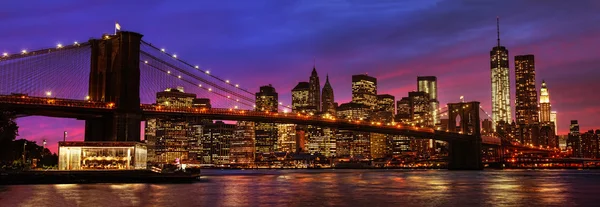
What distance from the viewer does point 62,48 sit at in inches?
2721

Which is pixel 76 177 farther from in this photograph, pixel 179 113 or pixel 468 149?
pixel 468 149

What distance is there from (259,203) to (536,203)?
54.6 ft

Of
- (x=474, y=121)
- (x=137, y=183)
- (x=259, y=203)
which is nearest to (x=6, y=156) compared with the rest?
(x=137, y=183)

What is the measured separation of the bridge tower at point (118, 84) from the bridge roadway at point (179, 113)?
1.29 meters

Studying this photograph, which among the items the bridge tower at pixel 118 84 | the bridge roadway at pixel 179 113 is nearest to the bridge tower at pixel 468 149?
the bridge roadway at pixel 179 113

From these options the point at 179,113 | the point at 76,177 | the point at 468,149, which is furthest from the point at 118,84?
the point at 468,149

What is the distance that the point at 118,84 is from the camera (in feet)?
226

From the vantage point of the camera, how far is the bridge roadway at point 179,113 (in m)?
65.1

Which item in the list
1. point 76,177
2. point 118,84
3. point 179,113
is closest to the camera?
point 76,177

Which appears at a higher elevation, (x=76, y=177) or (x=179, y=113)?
(x=179, y=113)

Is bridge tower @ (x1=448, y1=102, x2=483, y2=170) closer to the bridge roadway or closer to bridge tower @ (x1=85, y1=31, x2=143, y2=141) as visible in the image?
the bridge roadway

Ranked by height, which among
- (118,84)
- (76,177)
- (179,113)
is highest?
(118,84)

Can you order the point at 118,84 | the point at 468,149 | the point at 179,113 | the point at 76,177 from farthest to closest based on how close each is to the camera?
the point at 468,149 → the point at 179,113 → the point at 118,84 → the point at 76,177

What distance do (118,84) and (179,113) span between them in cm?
1244
